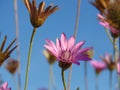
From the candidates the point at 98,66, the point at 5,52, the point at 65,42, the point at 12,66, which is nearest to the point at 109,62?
the point at 12,66

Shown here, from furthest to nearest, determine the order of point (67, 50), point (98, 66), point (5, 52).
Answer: point (98, 66)
point (67, 50)
point (5, 52)

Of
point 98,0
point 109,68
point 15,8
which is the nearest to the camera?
point 98,0

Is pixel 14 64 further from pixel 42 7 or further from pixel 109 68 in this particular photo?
pixel 42 7

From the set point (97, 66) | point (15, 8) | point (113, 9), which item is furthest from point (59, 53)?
point (97, 66)

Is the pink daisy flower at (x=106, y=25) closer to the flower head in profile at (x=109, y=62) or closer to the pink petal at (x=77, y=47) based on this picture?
the pink petal at (x=77, y=47)

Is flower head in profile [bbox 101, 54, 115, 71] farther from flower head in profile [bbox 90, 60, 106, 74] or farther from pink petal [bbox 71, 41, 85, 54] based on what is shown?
pink petal [bbox 71, 41, 85, 54]

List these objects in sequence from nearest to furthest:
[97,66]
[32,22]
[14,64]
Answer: [32,22]
[14,64]
[97,66]

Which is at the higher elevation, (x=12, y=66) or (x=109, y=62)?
(x=12, y=66)

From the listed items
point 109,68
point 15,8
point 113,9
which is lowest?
point 109,68

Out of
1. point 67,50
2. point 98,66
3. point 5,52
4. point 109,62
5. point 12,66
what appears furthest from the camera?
point 98,66

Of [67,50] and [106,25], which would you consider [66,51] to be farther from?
[106,25]
